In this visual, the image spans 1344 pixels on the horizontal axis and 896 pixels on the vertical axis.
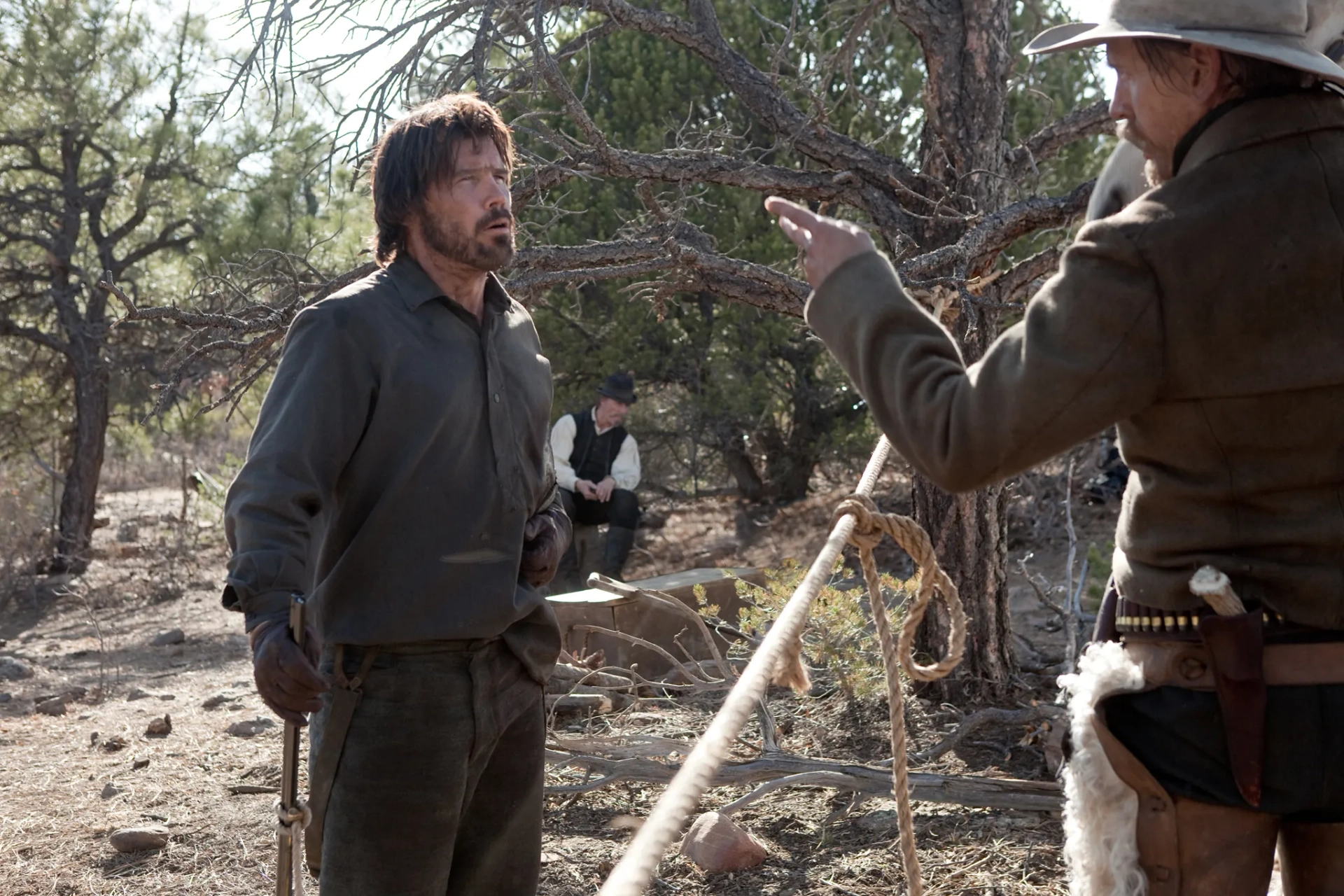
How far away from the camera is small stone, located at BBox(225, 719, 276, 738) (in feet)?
18.6

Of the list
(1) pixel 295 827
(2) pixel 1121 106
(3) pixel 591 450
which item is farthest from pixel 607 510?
(2) pixel 1121 106

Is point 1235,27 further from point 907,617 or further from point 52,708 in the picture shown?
point 52,708

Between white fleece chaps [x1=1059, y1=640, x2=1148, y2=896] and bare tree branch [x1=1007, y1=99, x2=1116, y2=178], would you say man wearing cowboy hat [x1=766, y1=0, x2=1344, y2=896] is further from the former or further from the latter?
bare tree branch [x1=1007, y1=99, x2=1116, y2=178]

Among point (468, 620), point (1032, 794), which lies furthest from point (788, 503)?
point (468, 620)

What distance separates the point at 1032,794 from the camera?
385cm

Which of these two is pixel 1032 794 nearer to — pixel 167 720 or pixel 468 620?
pixel 468 620

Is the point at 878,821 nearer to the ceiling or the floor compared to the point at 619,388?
nearer to the floor

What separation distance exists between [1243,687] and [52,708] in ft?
20.7

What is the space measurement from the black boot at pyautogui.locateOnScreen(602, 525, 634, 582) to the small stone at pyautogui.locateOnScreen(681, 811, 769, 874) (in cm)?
495

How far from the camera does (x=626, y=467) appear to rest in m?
9.07

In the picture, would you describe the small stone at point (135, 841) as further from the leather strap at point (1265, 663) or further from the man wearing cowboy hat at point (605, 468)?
the man wearing cowboy hat at point (605, 468)

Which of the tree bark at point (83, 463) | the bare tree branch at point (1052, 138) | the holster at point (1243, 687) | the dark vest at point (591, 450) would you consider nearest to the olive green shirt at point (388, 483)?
the holster at point (1243, 687)

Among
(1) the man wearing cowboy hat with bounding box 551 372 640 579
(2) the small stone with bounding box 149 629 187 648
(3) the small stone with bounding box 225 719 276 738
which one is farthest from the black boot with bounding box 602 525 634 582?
(3) the small stone with bounding box 225 719 276 738

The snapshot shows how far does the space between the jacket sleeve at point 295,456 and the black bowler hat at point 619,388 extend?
6.39m
